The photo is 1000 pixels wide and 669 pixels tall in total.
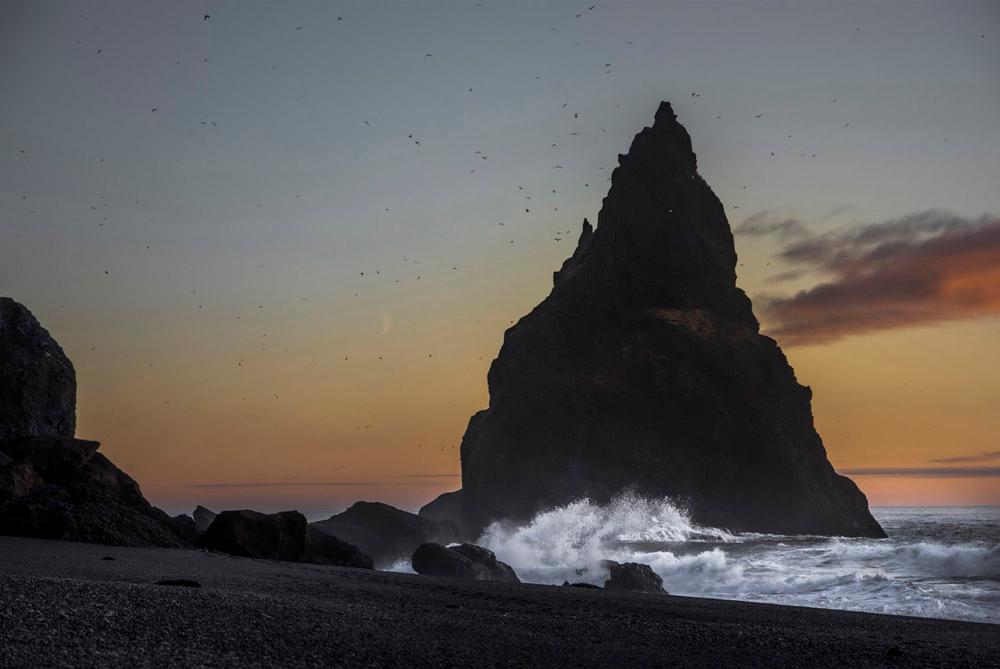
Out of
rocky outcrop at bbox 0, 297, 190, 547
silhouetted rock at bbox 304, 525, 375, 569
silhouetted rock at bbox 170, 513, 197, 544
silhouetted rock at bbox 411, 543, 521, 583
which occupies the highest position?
rocky outcrop at bbox 0, 297, 190, 547

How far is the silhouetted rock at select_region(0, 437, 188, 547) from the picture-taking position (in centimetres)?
2277

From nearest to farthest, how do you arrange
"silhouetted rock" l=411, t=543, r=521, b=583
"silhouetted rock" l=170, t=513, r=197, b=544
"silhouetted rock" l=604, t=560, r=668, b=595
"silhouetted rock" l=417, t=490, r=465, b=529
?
"silhouetted rock" l=170, t=513, r=197, b=544
"silhouetted rock" l=604, t=560, r=668, b=595
"silhouetted rock" l=411, t=543, r=521, b=583
"silhouetted rock" l=417, t=490, r=465, b=529

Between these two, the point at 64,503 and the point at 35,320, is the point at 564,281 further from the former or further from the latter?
the point at 64,503

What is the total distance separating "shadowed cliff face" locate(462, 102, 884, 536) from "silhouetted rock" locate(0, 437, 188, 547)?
214 ft

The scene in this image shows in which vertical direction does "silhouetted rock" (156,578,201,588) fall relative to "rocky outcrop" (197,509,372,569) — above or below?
below

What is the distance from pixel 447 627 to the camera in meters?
13.0

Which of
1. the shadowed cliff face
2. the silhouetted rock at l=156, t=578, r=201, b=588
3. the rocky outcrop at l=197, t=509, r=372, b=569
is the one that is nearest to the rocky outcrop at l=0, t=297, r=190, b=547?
the rocky outcrop at l=197, t=509, r=372, b=569

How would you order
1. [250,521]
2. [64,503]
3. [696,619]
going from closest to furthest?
[696,619], [64,503], [250,521]

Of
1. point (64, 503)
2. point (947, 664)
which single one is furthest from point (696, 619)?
point (64, 503)

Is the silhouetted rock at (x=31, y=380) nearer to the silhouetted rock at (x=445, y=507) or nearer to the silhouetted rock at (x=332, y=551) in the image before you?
the silhouetted rock at (x=332, y=551)

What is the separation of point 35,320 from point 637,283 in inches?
2895

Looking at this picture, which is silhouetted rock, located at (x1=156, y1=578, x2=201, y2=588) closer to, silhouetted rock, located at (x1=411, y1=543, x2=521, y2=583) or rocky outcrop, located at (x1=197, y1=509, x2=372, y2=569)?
rocky outcrop, located at (x1=197, y1=509, x2=372, y2=569)

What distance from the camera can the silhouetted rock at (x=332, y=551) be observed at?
29125 mm

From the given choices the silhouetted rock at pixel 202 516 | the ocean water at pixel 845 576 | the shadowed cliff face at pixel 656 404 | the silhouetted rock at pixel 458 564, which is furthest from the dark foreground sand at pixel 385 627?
the shadowed cliff face at pixel 656 404
